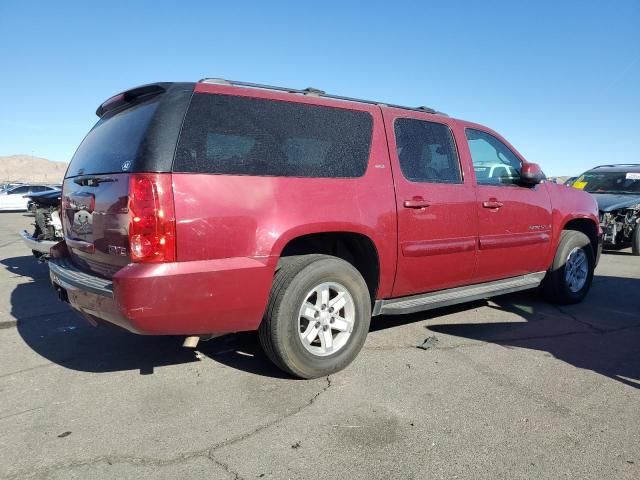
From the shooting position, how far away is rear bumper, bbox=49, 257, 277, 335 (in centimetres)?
278

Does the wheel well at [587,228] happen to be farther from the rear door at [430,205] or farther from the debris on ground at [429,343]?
the debris on ground at [429,343]

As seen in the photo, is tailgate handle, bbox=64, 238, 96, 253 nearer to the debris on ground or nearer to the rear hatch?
the rear hatch

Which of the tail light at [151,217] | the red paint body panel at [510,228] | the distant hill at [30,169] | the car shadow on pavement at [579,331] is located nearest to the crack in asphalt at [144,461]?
the tail light at [151,217]

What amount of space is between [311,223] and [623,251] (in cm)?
Answer: 1016

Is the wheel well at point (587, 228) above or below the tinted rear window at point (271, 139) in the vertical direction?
below

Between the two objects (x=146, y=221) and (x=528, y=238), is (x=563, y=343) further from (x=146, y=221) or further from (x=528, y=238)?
(x=146, y=221)

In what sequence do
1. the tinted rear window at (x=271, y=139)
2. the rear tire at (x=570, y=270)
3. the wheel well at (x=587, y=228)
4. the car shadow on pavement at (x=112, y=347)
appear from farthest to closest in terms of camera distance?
the wheel well at (x=587, y=228) < the rear tire at (x=570, y=270) < the car shadow on pavement at (x=112, y=347) < the tinted rear window at (x=271, y=139)

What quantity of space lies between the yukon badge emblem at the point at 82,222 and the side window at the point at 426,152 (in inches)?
90.6

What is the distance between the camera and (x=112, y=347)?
13.6 feet

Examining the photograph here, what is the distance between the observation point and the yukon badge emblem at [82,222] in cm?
324

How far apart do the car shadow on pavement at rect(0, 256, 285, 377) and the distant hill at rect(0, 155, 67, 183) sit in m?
121

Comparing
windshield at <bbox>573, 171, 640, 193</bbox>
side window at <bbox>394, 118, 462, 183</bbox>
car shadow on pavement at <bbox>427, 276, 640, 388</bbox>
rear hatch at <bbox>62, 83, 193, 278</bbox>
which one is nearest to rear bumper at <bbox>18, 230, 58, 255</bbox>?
rear hatch at <bbox>62, 83, 193, 278</bbox>

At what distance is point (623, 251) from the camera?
10.9m

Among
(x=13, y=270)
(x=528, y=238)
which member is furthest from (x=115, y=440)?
(x=13, y=270)
